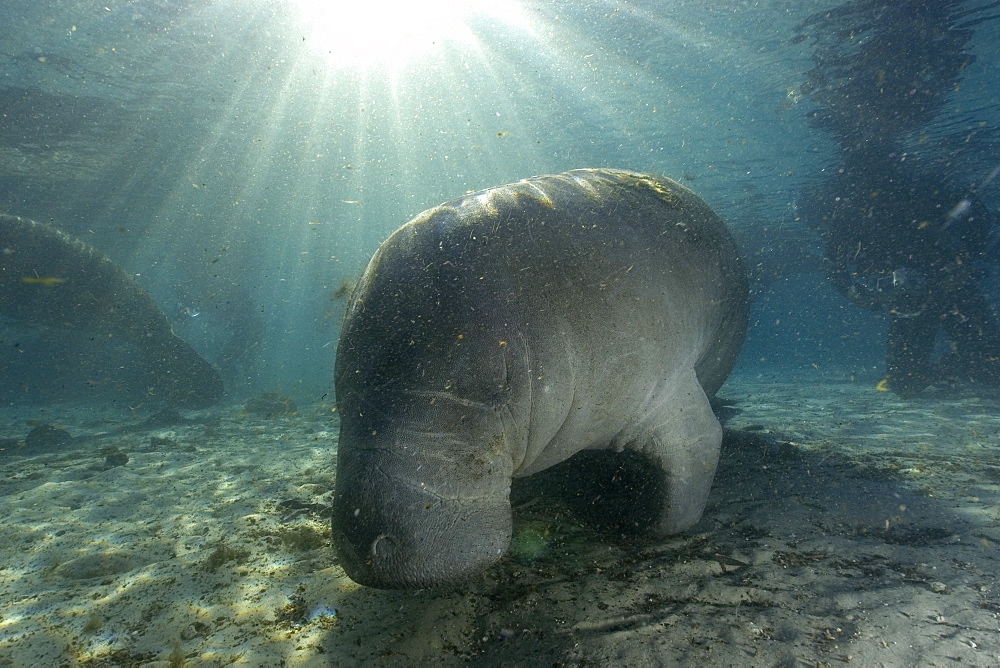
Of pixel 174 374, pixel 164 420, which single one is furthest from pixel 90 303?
pixel 164 420

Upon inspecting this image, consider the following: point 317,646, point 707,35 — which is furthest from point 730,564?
point 707,35

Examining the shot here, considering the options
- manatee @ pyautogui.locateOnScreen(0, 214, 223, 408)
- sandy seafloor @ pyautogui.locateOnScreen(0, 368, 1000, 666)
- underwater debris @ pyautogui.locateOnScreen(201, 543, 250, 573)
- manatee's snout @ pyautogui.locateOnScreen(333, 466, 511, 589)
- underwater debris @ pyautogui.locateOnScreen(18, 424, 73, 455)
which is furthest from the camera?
manatee @ pyautogui.locateOnScreen(0, 214, 223, 408)

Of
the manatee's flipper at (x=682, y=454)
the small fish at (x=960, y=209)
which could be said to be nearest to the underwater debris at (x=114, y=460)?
the manatee's flipper at (x=682, y=454)

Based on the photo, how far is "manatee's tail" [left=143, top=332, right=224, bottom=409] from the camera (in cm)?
1366

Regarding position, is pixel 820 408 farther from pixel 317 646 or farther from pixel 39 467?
pixel 39 467

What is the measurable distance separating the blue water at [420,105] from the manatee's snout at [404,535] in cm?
1071

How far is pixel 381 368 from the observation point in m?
2.04

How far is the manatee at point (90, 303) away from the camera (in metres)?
10.0

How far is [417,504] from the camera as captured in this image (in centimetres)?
181

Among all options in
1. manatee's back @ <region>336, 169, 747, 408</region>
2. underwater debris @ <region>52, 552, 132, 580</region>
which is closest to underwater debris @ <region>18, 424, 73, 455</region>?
underwater debris @ <region>52, 552, 132, 580</region>

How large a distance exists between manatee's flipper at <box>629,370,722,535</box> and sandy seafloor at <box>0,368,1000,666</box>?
0.20 metres

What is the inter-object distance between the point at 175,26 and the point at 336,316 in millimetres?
14454

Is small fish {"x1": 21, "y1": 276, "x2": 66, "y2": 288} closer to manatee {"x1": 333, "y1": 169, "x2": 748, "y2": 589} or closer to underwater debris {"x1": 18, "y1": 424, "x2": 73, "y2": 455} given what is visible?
underwater debris {"x1": 18, "y1": 424, "x2": 73, "y2": 455}

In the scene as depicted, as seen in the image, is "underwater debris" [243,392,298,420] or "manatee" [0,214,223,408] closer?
"manatee" [0,214,223,408]
